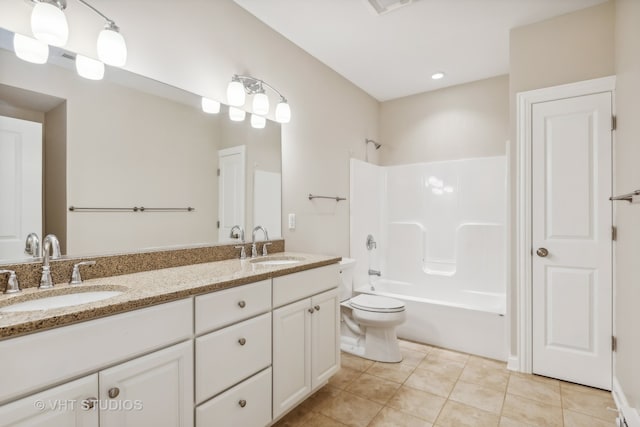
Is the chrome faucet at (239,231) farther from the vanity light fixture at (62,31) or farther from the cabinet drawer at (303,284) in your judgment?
the vanity light fixture at (62,31)

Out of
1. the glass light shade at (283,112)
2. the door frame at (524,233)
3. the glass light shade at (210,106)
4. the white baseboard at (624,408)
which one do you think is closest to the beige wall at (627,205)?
the white baseboard at (624,408)

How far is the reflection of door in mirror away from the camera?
2002 millimetres

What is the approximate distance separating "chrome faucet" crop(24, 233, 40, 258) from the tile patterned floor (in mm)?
1436

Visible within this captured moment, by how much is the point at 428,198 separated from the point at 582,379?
1933 mm

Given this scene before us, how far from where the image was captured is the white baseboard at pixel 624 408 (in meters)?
1.39

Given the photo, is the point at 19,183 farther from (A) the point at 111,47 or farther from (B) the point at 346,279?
(B) the point at 346,279

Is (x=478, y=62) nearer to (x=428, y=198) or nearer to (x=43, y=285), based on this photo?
(x=428, y=198)

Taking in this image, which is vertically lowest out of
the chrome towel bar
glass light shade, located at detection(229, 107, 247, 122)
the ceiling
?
the chrome towel bar

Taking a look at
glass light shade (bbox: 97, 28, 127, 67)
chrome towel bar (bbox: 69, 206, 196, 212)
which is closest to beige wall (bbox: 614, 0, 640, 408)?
chrome towel bar (bbox: 69, 206, 196, 212)

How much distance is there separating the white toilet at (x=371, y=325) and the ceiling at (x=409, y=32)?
70.5 inches

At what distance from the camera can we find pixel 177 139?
5.90ft

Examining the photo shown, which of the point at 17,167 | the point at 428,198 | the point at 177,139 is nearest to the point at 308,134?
the point at 177,139

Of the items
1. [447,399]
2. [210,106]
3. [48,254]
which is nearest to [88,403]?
[48,254]

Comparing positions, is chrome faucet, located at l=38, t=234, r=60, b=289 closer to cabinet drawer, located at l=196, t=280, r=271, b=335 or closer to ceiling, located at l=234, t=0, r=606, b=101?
cabinet drawer, located at l=196, t=280, r=271, b=335
